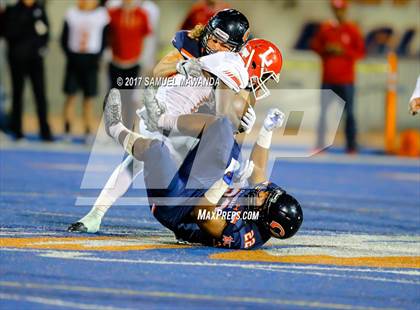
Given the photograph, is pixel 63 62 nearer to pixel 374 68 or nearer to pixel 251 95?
pixel 374 68

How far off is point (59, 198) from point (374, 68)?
37.0 ft

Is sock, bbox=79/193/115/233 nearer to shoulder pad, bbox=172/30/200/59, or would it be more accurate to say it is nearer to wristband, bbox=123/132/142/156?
wristband, bbox=123/132/142/156

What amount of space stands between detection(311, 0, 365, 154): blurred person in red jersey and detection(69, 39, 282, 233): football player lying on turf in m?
8.80

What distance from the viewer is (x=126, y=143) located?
8.51 m

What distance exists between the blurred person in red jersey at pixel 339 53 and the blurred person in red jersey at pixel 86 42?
3.20m

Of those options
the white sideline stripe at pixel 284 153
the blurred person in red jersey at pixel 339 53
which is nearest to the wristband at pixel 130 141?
the white sideline stripe at pixel 284 153

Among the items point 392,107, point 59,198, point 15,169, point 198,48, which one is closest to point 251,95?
point 198,48

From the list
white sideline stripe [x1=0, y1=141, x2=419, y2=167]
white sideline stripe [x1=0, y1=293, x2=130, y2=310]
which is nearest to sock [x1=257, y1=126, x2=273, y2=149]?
white sideline stripe [x1=0, y1=293, x2=130, y2=310]

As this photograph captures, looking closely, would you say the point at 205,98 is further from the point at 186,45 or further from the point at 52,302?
the point at 52,302

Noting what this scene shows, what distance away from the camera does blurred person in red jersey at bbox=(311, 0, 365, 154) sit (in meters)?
17.3

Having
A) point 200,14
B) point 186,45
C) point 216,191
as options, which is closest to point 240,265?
point 216,191

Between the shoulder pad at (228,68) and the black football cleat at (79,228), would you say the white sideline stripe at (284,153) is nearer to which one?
the black football cleat at (79,228)

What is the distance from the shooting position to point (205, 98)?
8.74 m

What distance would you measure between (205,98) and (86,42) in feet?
30.5
